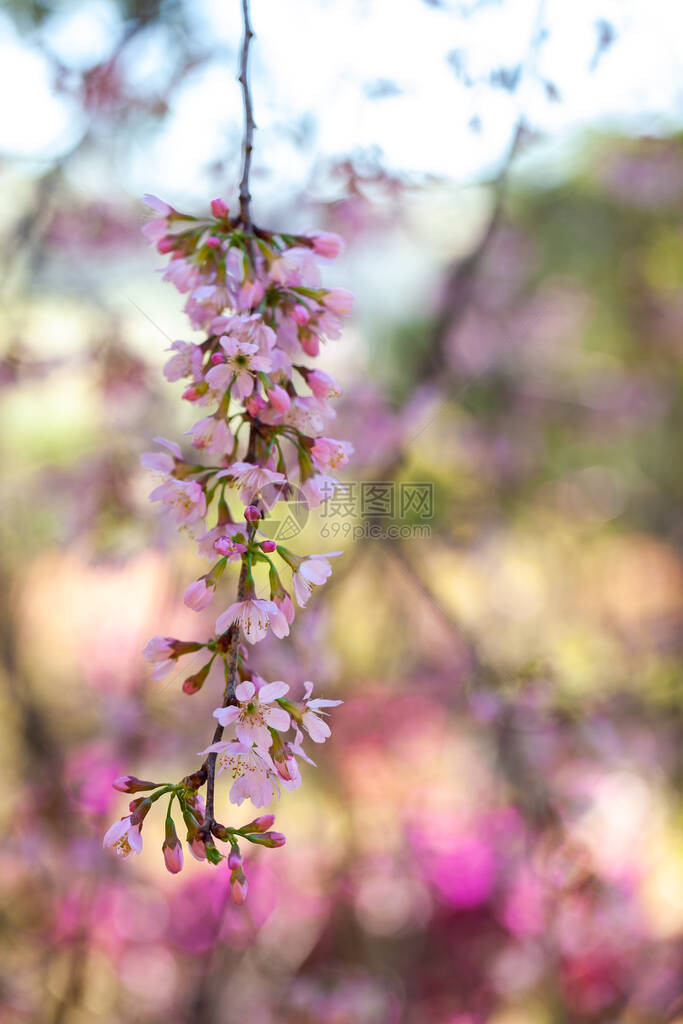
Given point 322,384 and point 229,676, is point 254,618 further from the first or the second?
point 322,384

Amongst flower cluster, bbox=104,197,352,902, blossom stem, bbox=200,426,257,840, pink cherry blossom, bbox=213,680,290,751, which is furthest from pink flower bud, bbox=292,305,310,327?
pink cherry blossom, bbox=213,680,290,751

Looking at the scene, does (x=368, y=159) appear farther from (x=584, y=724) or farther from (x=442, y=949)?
(x=442, y=949)

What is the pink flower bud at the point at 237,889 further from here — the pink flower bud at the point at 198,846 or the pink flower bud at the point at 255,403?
the pink flower bud at the point at 255,403

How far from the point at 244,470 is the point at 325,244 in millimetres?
238

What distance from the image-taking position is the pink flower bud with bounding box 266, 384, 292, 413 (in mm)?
522

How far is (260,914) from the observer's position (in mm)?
1439

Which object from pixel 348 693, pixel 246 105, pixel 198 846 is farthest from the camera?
pixel 348 693

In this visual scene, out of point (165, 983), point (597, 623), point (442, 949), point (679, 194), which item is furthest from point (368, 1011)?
point (679, 194)

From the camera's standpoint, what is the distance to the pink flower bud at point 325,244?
621mm

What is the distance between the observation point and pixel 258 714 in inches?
19.1

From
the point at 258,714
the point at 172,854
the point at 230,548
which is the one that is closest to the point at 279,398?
the point at 230,548

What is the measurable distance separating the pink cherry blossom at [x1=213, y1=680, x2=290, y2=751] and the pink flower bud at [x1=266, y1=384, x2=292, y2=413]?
20 cm

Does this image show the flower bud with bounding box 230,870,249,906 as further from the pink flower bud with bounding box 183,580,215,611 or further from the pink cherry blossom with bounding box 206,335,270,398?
the pink cherry blossom with bounding box 206,335,270,398

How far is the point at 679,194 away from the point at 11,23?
6.99ft
